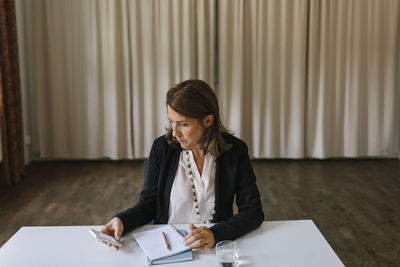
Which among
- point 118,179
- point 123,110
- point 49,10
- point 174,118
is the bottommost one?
point 118,179

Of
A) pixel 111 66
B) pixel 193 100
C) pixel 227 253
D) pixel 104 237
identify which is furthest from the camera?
pixel 111 66

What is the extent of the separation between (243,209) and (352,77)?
13.0 feet

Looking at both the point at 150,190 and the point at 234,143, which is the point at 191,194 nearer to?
the point at 150,190

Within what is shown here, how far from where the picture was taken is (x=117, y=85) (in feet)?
17.1

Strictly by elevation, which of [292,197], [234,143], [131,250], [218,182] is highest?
[234,143]

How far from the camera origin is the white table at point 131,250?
4.61ft

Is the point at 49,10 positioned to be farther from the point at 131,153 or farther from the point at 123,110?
the point at 131,153

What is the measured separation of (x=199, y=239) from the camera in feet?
4.94

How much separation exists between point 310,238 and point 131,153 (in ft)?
13.2

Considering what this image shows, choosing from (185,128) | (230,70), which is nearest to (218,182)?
(185,128)

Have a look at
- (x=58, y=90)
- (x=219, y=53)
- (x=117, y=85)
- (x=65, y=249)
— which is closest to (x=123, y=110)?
(x=117, y=85)

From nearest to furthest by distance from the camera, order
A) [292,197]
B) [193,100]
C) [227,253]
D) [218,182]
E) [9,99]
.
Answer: [227,253], [193,100], [218,182], [292,197], [9,99]

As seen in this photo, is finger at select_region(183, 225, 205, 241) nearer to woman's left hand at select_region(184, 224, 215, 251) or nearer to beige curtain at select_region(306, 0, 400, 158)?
woman's left hand at select_region(184, 224, 215, 251)

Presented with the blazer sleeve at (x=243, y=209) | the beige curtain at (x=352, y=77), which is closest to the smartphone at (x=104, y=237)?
the blazer sleeve at (x=243, y=209)
